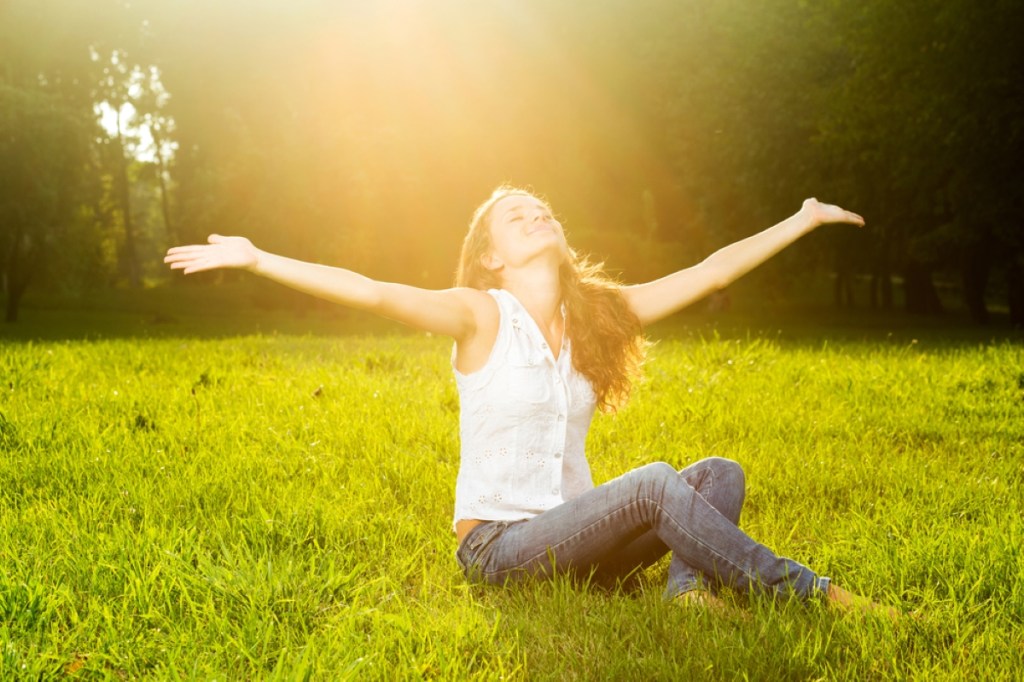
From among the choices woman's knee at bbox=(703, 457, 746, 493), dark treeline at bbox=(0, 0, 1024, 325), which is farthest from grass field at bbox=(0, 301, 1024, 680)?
dark treeline at bbox=(0, 0, 1024, 325)

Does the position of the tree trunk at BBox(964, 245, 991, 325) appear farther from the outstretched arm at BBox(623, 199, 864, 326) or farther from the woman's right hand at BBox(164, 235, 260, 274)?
the woman's right hand at BBox(164, 235, 260, 274)

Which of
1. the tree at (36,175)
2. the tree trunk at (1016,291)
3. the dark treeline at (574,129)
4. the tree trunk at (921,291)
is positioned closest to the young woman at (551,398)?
the dark treeline at (574,129)

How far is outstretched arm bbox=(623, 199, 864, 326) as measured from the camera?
15.4 ft

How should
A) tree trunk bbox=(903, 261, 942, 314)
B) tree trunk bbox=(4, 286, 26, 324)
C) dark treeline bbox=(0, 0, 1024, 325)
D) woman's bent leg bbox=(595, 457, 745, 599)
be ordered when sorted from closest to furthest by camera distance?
woman's bent leg bbox=(595, 457, 745, 599)
dark treeline bbox=(0, 0, 1024, 325)
tree trunk bbox=(4, 286, 26, 324)
tree trunk bbox=(903, 261, 942, 314)

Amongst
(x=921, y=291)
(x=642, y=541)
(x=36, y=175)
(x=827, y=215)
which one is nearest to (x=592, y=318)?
(x=642, y=541)

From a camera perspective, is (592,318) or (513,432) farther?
(592,318)

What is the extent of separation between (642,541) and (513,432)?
779 mm

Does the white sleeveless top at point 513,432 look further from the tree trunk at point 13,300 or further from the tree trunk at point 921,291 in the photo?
the tree trunk at point 921,291

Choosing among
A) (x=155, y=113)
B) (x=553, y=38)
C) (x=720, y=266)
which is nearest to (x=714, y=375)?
(x=720, y=266)

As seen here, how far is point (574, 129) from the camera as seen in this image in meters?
36.8

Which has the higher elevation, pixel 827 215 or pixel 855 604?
pixel 827 215

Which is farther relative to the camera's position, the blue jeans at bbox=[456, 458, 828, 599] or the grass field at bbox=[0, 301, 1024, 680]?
the blue jeans at bbox=[456, 458, 828, 599]

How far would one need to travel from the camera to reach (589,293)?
468 centimetres

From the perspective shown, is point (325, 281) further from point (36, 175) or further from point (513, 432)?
point (36, 175)
